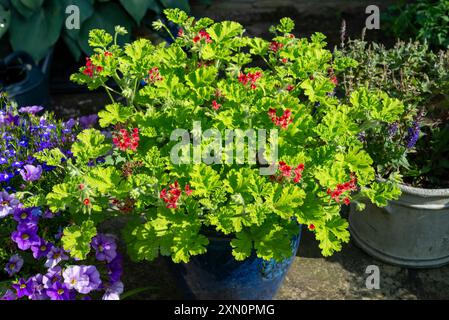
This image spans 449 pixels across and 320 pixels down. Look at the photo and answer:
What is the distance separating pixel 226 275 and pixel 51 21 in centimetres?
274

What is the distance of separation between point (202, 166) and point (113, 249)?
651mm

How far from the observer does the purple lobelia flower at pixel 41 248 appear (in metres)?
2.42

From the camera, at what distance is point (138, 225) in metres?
2.35

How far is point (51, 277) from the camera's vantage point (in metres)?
2.42

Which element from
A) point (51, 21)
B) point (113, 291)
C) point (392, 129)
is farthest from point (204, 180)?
point (51, 21)

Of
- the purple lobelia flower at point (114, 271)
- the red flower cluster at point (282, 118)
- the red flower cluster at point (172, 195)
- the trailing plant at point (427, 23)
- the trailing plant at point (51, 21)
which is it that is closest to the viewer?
the red flower cluster at point (172, 195)

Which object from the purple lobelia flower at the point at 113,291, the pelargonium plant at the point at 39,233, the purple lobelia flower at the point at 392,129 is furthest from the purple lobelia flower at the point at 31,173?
the purple lobelia flower at the point at 392,129

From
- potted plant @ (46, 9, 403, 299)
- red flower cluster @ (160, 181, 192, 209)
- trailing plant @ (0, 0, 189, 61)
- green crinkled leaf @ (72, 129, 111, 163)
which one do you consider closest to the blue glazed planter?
potted plant @ (46, 9, 403, 299)

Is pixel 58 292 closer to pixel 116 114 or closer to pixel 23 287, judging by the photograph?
pixel 23 287

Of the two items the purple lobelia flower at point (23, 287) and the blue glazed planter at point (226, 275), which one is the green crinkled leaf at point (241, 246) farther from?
the purple lobelia flower at point (23, 287)

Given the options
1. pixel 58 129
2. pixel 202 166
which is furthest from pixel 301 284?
pixel 58 129

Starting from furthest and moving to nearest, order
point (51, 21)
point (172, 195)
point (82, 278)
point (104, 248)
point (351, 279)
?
point (51, 21) → point (351, 279) → point (104, 248) → point (82, 278) → point (172, 195)

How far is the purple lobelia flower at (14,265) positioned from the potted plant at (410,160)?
1.66 meters

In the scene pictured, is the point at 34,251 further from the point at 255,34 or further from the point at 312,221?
the point at 255,34
